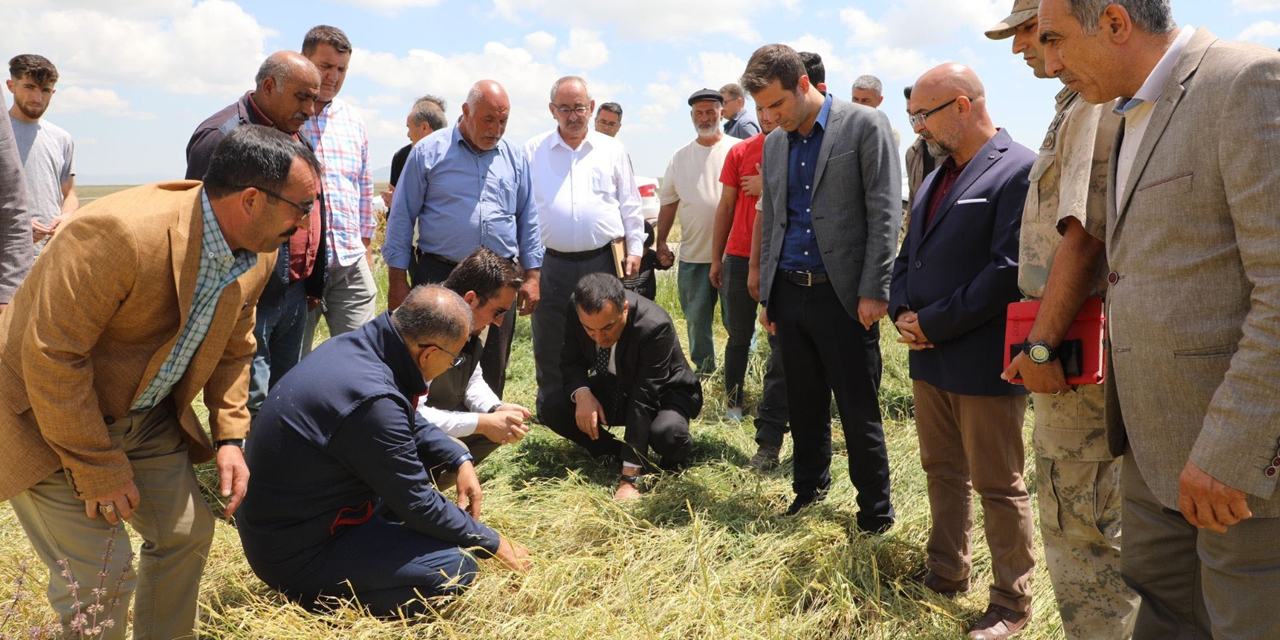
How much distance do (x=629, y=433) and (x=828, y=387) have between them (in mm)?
1070

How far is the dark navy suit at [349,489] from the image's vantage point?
9.84ft

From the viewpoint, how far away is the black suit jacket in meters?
4.68

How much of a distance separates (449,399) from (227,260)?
1.88m

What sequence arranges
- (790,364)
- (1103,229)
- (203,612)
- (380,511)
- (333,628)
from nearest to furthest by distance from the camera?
(1103,229) < (333,628) < (203,612) < (380,511) < (790,364)

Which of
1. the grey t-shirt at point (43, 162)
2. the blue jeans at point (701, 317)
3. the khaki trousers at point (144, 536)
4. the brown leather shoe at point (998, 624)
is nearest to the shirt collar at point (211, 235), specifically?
the khaki trousers at point (144, 536)

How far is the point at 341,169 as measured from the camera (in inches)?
186

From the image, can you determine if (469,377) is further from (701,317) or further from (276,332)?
(701,317)

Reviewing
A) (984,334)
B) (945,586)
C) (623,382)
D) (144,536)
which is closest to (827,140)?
(984,334)

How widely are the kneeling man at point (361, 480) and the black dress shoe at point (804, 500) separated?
1.35 metres

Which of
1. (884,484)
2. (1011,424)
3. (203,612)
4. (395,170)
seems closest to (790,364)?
(884,484)

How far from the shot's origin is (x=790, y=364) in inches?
159

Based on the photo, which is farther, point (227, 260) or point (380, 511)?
point (380, 511)

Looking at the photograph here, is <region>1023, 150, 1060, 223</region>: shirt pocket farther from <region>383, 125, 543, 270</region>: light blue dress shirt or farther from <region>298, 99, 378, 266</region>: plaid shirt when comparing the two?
<region>298, 99, 378, 266</region>: plaid shirt

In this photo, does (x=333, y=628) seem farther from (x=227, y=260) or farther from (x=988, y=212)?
(x=988, y=212)
